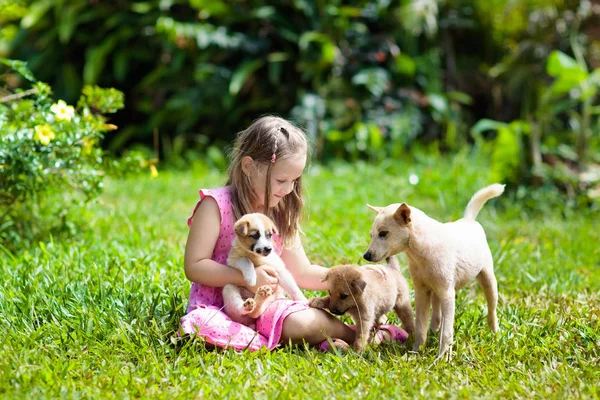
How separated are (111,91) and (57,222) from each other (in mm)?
1158

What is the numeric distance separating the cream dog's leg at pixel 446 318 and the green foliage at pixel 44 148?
2.26 meters

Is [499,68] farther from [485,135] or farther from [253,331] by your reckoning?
[253,331]


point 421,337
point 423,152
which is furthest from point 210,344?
point 423,152

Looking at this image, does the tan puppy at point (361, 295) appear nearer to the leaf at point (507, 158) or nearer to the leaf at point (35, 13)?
the leaf at point (507, 158)

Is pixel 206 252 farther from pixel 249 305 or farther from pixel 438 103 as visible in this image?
pixel 438 103

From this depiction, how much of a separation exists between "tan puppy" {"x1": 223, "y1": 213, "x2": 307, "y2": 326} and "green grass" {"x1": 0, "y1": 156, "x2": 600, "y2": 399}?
23 centimetres

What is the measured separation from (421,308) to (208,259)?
1.00 m

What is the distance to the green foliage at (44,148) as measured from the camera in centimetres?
416

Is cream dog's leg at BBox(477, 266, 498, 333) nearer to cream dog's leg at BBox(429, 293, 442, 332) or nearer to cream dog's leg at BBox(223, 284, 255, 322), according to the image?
cream dog's leg at BBox(429, 293, 442, 332)

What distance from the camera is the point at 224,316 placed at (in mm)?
3266

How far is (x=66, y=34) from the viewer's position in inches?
365

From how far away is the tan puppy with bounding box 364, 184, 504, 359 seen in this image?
10.00 ft

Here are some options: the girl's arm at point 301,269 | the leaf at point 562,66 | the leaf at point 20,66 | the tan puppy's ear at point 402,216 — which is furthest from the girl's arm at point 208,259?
the leaf at point 562,66

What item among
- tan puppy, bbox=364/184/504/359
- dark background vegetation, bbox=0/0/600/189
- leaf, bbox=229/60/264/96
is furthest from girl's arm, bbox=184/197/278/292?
leaf, bbox=229/60/264/96
